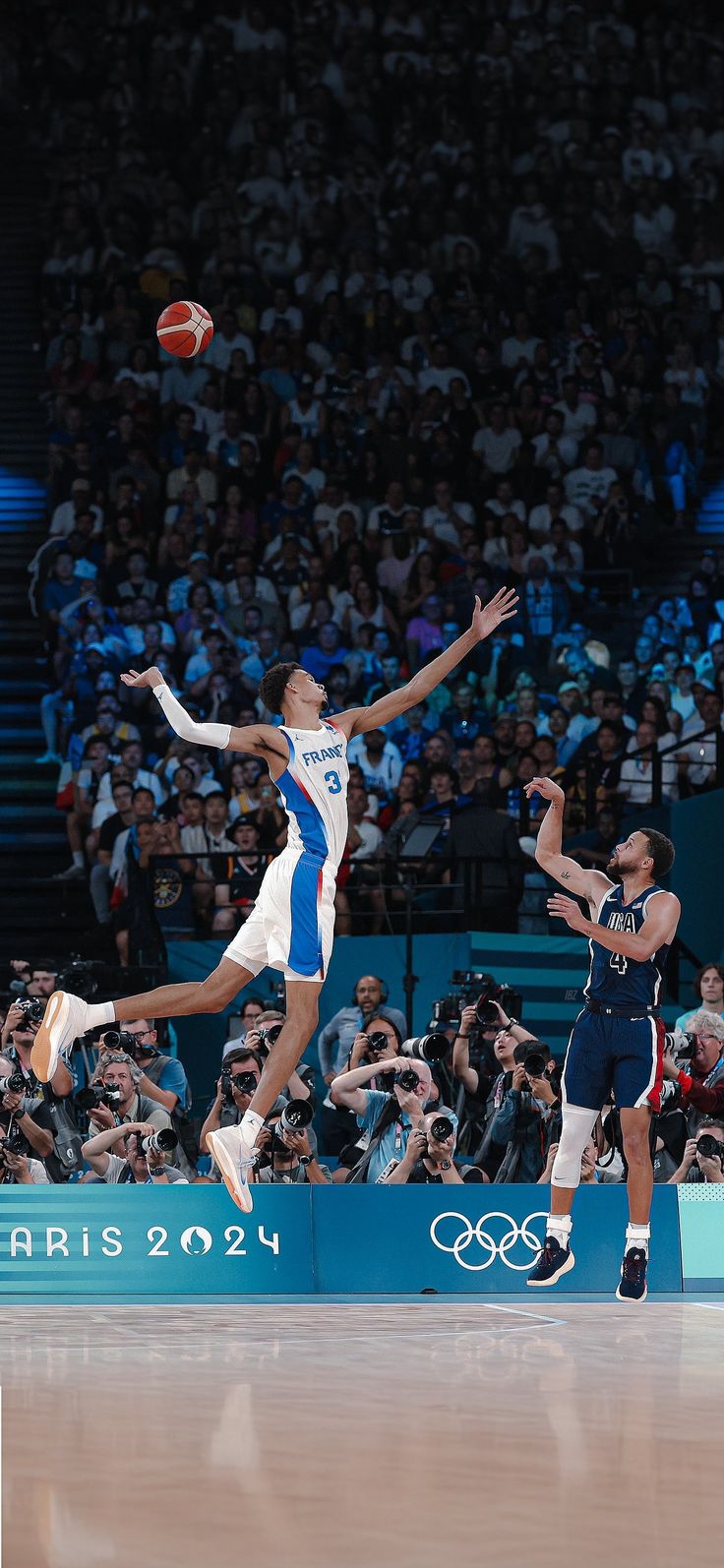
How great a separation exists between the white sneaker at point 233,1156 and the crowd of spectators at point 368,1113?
188cm

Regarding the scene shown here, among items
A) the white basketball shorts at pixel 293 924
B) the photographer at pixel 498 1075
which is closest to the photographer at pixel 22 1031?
the photographer at pixel 498 1075

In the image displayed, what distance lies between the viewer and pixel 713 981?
12.6 meters

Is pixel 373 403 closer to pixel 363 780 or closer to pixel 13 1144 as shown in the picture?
pixel 363 780

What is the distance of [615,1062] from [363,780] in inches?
263

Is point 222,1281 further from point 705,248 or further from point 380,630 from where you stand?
point 705,248

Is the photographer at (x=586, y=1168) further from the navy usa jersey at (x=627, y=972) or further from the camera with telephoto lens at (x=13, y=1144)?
the camera with telephoto lens at (x=13, y=1144)

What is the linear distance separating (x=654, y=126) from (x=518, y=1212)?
16.6 meters

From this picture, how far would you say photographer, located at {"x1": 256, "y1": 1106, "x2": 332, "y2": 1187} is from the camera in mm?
11148

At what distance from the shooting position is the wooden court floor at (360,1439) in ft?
16.9

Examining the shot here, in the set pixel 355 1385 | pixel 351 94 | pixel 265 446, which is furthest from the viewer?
pixel 351 94

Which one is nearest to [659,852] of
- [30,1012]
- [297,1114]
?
[297,1114]

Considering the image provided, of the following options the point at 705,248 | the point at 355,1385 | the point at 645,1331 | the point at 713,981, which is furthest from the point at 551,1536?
the point at 705,248

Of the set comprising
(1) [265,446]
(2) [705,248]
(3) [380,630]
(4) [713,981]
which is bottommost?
(4) [713,981]

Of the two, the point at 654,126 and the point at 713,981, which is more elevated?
the point at 654,126
